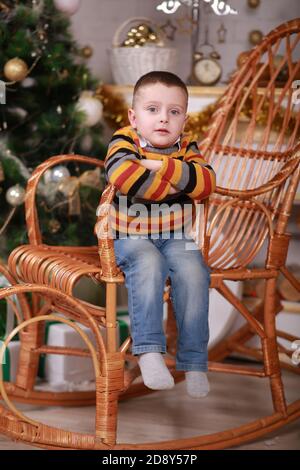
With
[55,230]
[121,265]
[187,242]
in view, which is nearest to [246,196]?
[187,242]

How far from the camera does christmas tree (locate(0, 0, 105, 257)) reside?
2.60 metres

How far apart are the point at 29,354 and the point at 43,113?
0.90 m

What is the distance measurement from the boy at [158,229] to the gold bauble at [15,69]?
2.54 feet

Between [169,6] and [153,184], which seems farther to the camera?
[169,6]

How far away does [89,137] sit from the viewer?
2.90 meters

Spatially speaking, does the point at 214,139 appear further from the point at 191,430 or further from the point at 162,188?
the point at 191,430

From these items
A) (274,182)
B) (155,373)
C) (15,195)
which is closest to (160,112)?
(274,182)

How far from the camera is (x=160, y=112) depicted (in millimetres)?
1814

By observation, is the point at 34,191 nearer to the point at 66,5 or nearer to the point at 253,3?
the point at 66,5

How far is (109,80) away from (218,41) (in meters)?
0.48

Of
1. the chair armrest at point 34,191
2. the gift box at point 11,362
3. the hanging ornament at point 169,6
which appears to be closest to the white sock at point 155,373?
the chair armrest at point 34,191

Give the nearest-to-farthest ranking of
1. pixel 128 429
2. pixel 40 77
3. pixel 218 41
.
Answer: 1. pixel 128 429
2. pixel 40 77
3. pixel 218 41

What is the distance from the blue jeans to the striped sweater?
0.05m

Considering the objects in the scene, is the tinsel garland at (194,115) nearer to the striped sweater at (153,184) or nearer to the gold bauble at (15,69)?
the gold bauble at (15,69)
